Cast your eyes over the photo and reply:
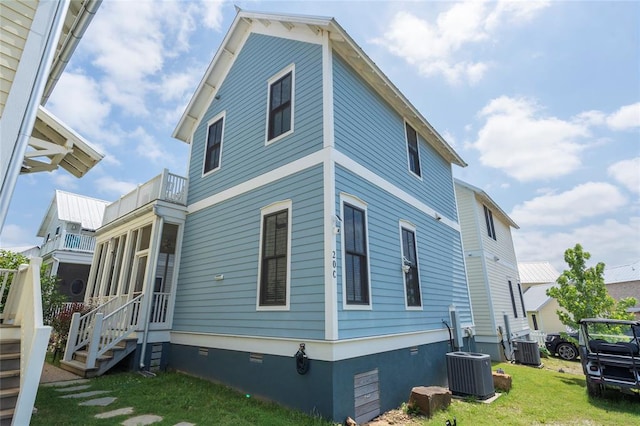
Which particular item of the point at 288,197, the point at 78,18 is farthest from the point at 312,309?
the point at 78,18

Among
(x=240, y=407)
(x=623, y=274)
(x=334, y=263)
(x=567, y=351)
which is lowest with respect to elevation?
(x=567, y=351)

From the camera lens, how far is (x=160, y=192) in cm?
912

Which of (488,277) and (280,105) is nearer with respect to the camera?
(280,105)

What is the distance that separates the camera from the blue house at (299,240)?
17.7ft

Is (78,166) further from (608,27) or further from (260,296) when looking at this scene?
(608,27)

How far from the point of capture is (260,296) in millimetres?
6234

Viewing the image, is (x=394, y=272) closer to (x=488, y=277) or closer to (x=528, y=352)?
(x=488, y=277)

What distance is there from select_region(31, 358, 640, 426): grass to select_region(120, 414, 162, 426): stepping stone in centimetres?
12

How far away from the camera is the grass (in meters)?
4.73

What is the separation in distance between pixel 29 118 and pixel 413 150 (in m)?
8.91

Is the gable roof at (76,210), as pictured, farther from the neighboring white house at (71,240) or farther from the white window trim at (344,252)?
the white window trim at (344,252)

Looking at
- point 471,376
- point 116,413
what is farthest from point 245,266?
point 471,376

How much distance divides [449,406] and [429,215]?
5214 millimetres

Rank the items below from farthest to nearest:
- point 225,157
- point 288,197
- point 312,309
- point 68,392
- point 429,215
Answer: point 429,215 < point 225,157 < point 288,197 < point 68,392 < point 312,309
